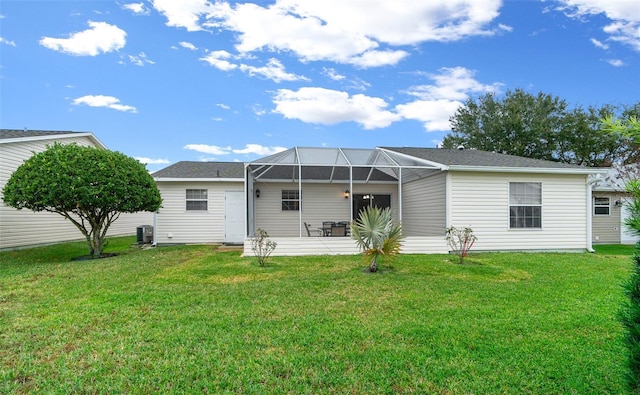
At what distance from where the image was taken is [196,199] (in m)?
13.6

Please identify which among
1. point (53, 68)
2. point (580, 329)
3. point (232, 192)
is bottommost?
point (580, 329)

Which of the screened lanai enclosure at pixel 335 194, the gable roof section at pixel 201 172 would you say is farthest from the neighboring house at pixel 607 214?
the gable roof section at pixel 201 172

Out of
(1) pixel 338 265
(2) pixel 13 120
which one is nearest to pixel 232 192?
(1) pixel 338 265

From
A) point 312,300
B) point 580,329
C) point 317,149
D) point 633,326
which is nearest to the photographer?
point 633,326

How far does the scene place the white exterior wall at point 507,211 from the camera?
10391mm

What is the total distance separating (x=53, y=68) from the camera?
12.3 meters

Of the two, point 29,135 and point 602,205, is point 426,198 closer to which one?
point 602,205

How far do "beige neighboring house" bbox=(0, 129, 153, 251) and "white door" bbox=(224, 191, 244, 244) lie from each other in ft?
19.8

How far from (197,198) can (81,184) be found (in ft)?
15.8

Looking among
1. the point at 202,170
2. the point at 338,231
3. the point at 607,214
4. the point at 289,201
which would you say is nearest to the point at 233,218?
the point at 289,201

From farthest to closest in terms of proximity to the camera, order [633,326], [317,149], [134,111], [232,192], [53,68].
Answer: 1. [134,111]
2. [232,192]
3. [53,68]
4. [317,149]
5. [633,326]

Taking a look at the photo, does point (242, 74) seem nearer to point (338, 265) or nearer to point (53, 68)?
point (53, 68)

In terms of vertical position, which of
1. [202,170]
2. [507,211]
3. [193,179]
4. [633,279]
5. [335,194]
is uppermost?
[202,170]

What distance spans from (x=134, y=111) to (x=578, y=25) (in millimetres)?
19062
